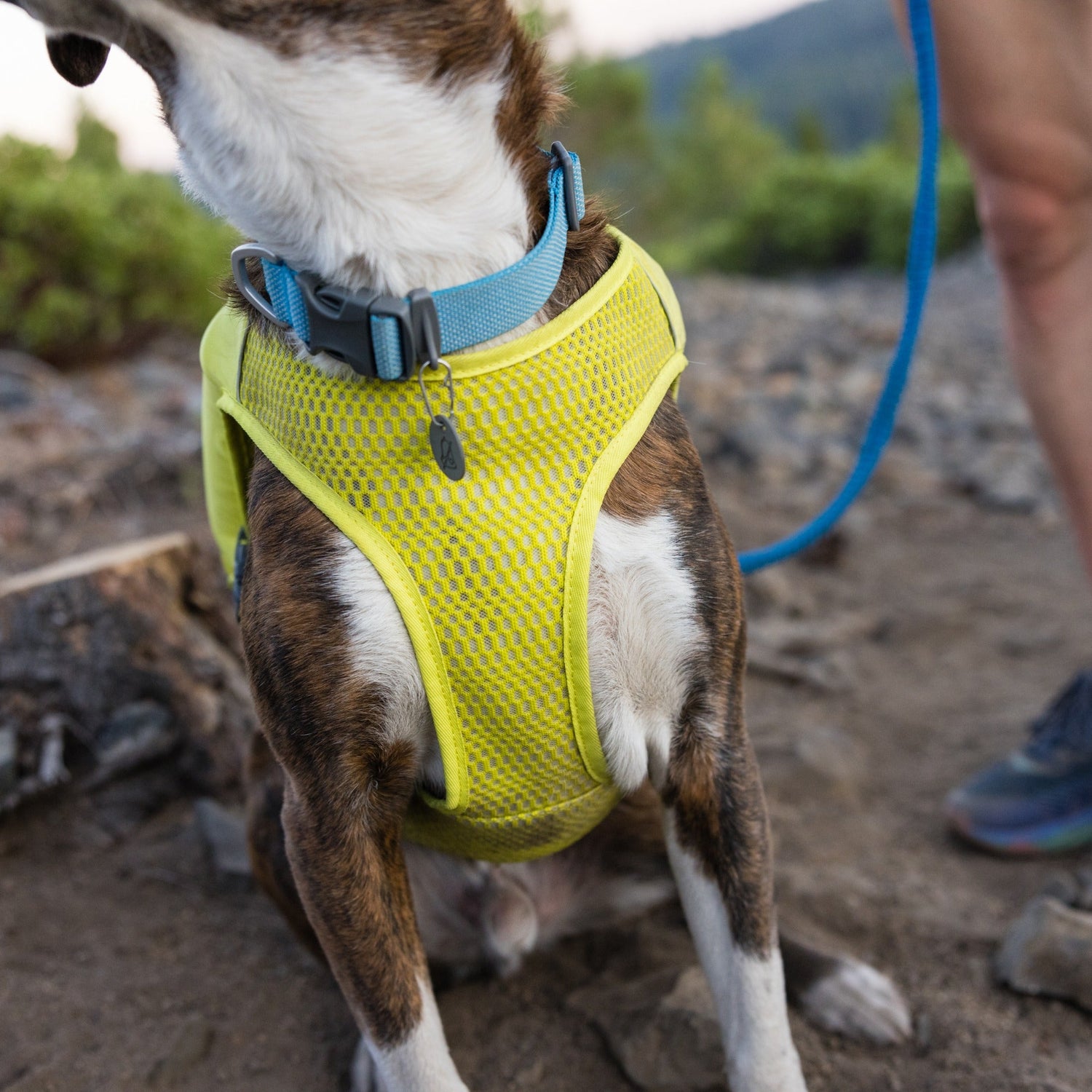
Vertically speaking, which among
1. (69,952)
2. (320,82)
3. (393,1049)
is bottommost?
(69,952)

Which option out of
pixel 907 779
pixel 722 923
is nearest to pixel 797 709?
pixel 907 779

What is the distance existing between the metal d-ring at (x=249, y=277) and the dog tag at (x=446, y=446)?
272 millimetres

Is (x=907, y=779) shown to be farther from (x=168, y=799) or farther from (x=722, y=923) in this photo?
(x=168, y=799)

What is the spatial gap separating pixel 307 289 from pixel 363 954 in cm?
90

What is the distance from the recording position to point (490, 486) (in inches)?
56.4

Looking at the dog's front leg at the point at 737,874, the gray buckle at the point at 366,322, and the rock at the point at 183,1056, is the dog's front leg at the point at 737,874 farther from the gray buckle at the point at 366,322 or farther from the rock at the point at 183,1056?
the rock at the point at 183,1056

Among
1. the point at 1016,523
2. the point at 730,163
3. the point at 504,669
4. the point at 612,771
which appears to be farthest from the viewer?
the point at 730,163

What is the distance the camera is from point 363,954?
153 cm

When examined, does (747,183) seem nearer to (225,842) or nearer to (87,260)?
(87,260)

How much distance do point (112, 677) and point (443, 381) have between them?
1.65 m

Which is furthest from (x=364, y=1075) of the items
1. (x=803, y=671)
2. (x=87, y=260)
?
(x=87, y=260)

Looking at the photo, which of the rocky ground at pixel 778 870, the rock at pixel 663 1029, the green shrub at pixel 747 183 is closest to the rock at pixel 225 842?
the rocky ground at pixel 778 870

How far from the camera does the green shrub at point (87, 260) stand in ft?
22.9

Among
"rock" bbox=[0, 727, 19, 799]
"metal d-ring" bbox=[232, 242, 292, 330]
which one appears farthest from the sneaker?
"rock" bbox=[0, 727, 19, 799]
